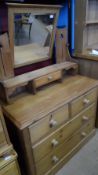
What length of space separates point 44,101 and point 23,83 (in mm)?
226

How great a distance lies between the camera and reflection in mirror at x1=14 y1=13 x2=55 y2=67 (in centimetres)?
125

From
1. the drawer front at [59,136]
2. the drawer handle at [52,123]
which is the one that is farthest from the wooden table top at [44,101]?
the drawer front at [59,136]

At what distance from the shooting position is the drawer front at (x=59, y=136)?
3.95ft

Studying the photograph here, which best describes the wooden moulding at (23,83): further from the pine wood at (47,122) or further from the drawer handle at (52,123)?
the drawer handle at (52,123)

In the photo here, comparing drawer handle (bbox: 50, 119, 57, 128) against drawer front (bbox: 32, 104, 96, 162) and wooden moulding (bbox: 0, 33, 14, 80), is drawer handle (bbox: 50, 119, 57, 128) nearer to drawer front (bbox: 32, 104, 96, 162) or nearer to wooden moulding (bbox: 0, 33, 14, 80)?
drawer front (bbox: 32, 104, 96, 162)

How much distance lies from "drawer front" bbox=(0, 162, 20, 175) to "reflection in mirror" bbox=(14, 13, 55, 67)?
2.57 ft

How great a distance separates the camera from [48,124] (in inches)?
47.1

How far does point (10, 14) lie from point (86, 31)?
1018 mm

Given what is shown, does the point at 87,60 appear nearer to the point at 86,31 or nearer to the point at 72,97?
the point at 86,31

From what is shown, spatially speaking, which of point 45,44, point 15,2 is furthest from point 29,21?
point 45,44

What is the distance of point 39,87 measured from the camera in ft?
4.87

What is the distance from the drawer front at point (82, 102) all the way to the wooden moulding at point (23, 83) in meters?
0.30

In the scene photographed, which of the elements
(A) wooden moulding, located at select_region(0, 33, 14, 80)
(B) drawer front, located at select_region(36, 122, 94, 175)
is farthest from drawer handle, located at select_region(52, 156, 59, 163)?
(A) wooden moulding, located at select_region(0, 33, 14, 80)

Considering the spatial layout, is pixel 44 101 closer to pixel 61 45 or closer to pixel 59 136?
pixel 59 136
